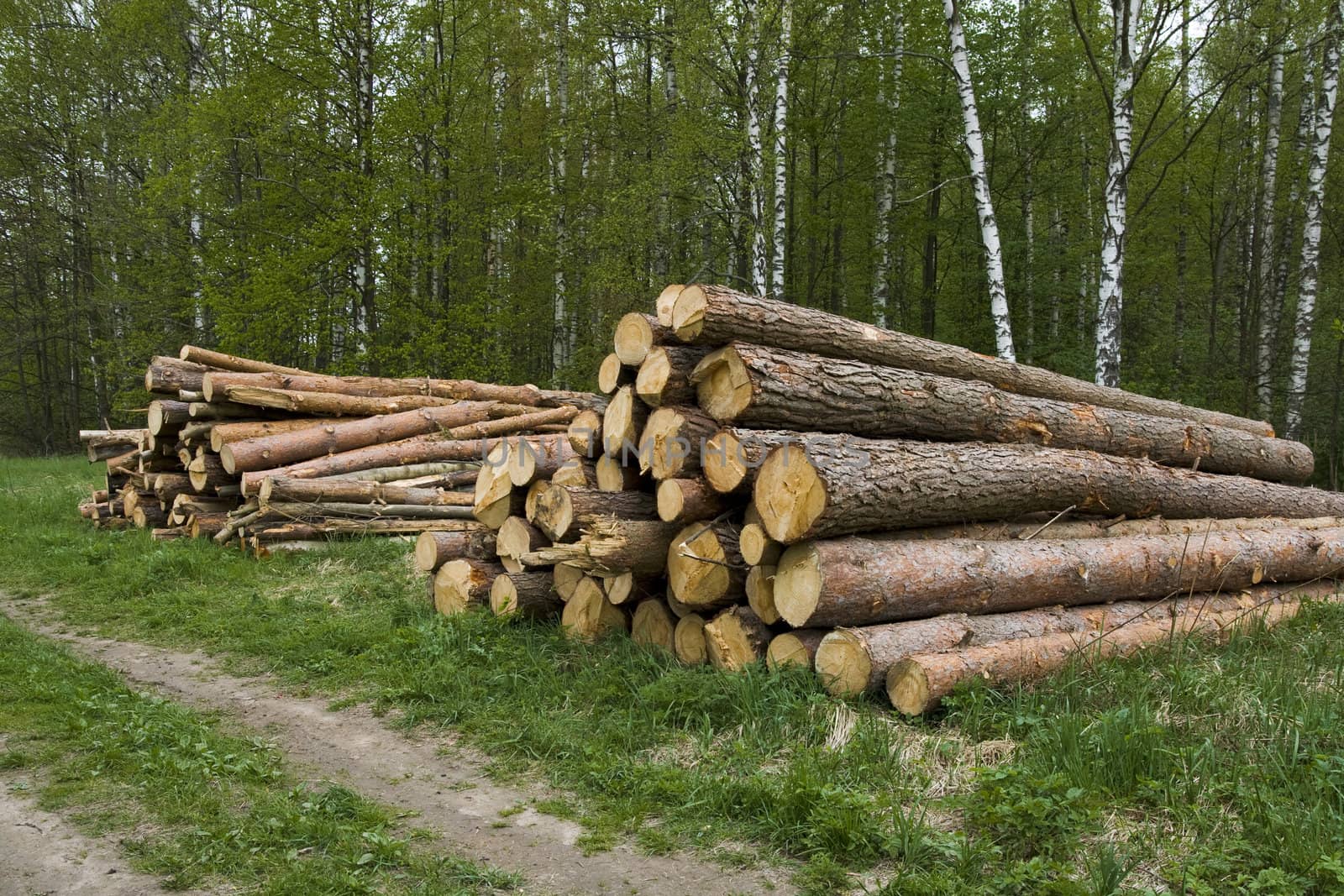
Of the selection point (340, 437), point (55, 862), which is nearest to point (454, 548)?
point (55, 862)

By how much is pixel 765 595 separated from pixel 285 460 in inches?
275

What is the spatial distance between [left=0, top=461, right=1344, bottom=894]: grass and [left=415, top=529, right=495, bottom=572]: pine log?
42 cm

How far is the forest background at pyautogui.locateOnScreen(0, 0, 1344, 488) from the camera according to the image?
16625 millimetres

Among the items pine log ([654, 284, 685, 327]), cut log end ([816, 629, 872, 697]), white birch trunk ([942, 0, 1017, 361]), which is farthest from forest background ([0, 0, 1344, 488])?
cut log end ([816, 629, 872, 697])

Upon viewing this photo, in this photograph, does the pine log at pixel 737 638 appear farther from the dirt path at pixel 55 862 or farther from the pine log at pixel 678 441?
the dirt path at pixel 55 862

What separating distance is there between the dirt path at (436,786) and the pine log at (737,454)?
205 centimetres

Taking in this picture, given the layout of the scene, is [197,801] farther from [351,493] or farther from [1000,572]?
[351,493]

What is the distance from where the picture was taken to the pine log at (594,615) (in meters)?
6.00

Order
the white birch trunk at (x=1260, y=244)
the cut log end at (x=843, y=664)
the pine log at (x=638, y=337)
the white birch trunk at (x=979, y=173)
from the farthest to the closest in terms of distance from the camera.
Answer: the white birch trunk at (x=1260, y=244), the white birch trunk at (x=979, y=173), the pine log at (x=638, y=337), the cut log end at (x=843, y=664)

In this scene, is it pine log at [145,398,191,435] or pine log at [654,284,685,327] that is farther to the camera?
pine log at [145,398,191,435]

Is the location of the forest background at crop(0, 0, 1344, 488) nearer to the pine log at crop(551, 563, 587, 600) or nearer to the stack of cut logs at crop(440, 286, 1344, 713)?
the stack of cut logs at crop(440, 286, 1344, 713)

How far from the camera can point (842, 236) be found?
23.8 metres

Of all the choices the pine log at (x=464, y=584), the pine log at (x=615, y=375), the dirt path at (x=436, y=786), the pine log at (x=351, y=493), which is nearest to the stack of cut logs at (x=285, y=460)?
the pine log at (x=351, y=493)

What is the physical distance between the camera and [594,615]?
602cm
